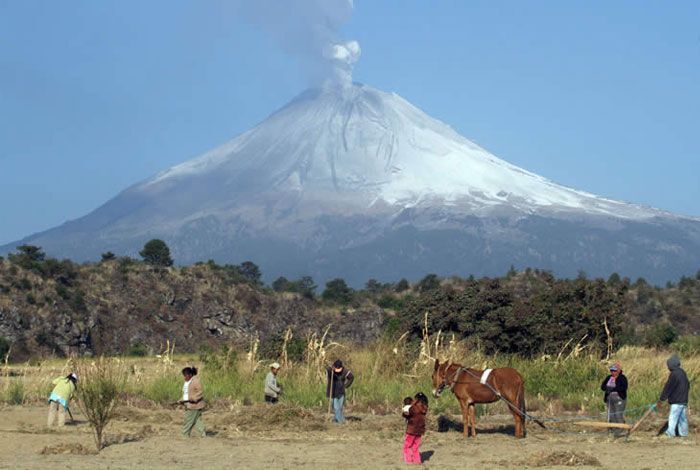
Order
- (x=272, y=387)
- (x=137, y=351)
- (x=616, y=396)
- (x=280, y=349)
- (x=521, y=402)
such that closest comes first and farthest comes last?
(x=521, y=402)
(x=616, y=396)
(x=272, y=387)
(x=280, y=349)
(x=137, y=351)

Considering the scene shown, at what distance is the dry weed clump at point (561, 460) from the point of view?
675 inches

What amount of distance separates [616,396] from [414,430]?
4.11m

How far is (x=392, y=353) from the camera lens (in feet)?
90.7

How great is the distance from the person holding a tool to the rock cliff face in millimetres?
31681

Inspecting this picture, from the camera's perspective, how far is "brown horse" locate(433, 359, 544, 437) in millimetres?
19703

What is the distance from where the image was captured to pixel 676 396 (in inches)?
774

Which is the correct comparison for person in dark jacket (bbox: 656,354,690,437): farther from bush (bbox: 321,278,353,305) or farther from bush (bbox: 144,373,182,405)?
bush (bbox: 321,278,353,305)

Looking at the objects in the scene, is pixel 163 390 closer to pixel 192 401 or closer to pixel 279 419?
pixel 279 419

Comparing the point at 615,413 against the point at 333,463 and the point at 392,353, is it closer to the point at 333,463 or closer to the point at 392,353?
the point at 333,463

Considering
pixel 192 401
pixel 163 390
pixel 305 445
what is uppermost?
pixel 163 390

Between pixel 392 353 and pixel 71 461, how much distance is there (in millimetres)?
11056

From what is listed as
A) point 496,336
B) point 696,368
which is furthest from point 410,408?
point 496,336

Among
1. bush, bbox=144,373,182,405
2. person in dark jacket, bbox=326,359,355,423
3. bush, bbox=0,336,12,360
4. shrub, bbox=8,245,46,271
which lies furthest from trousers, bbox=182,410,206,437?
shrub, bbox=8,245,46,271

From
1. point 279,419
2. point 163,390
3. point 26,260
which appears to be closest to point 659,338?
point 163,390
